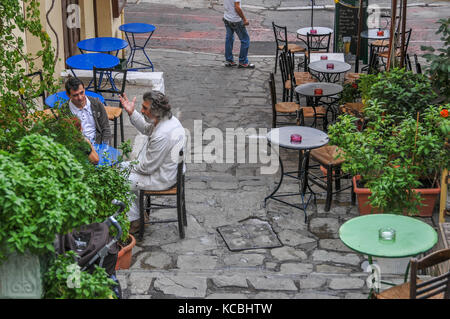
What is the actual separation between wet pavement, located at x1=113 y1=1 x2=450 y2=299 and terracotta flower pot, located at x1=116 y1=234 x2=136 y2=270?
106 mm

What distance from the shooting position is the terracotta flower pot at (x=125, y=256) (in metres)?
6.34

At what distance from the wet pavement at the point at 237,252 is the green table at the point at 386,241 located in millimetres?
582

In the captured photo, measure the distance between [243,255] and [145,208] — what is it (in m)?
1.18

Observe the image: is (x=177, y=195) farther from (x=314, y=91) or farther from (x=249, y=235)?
(x=314, y=91)

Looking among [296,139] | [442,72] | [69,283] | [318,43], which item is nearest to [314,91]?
[442,72]

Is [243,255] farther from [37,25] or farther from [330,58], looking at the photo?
[330,58]

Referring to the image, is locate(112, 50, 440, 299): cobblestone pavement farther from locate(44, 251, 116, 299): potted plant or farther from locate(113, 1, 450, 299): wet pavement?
locate(44, 251, 116, 299): potted plant

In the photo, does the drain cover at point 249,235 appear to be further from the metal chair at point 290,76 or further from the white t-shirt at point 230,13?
the white t-shirt at point 230,13

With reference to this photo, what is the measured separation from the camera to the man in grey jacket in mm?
7629

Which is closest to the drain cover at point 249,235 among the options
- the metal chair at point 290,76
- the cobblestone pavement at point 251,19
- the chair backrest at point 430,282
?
the chair backrest at point 430,282

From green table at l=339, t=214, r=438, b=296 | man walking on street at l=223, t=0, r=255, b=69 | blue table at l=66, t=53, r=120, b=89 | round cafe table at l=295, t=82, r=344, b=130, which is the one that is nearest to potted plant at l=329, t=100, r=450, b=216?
green table at l=339, t=214, r=438, b=296

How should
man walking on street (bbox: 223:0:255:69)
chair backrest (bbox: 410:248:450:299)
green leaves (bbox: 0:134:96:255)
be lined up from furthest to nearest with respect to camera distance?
1. man walking on street (bbox: 223:0:255:69)
2. chair backrest (bbox: 410:248:450:299)
3. green leaves (bbox: 0:134:96:255)

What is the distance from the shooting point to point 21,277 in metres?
4.10

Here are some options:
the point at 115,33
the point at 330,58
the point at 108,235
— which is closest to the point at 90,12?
the point at 115,33
